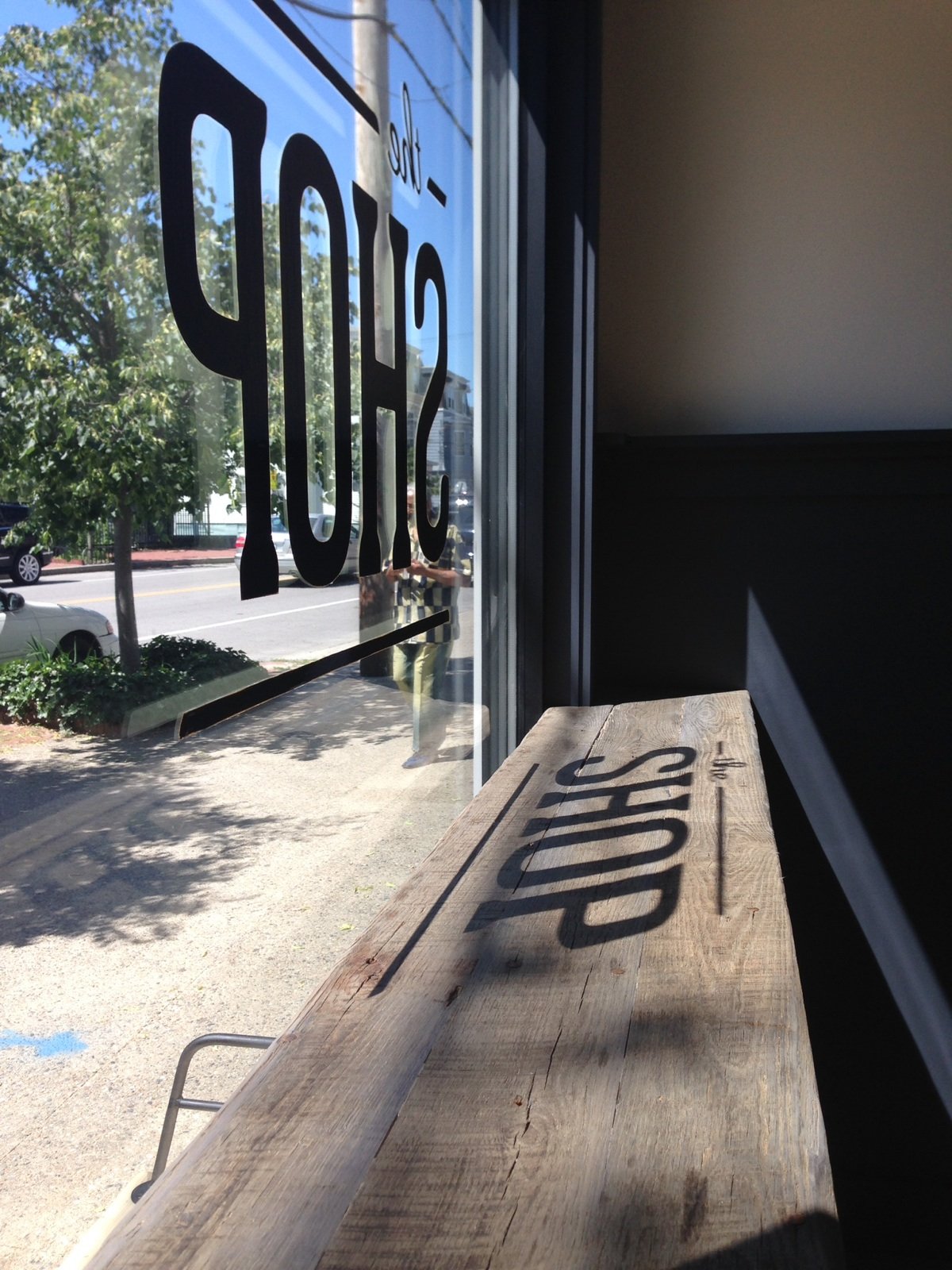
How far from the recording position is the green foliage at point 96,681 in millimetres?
552

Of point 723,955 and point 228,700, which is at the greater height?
point 228,700

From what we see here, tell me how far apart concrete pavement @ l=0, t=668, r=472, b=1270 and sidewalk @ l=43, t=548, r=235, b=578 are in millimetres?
103

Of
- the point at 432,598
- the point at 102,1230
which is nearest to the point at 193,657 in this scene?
the point at 102,1230

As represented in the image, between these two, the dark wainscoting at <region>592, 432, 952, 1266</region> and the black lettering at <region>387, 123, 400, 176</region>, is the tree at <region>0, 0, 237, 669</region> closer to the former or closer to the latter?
the black lettering at <region>387, 123, 400, 176</region>

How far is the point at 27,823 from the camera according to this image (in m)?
0.56

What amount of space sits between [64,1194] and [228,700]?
0.37 metres

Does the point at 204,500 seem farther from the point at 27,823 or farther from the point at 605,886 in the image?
the point at 605,886

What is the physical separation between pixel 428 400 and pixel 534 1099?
1090 mm

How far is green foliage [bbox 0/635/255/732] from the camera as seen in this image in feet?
1.81

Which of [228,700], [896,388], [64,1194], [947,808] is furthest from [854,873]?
[64,1194]

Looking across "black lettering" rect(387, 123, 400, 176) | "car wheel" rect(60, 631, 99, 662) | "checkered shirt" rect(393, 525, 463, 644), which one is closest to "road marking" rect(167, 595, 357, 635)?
"car wheel" rect(60, 631, 99, 662)

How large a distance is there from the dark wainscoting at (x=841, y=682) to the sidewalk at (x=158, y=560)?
138cm

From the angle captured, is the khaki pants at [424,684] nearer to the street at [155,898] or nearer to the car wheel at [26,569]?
the street at [155,898]

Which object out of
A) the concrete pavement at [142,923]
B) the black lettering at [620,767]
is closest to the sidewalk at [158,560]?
the concrete pavement at [142,923]
